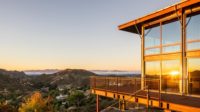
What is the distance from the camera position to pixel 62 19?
30.0m

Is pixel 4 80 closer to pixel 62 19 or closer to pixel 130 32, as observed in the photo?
pixel 62 19

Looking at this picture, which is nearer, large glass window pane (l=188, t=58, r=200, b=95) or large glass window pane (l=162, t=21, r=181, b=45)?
large glass window pane (l=188, t=58, r=200, b=95)

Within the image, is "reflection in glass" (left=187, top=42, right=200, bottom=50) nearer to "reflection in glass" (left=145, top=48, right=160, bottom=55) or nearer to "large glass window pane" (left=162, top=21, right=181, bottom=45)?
"large glass window pane" (left=162, top=21, right=181, bottom=45)

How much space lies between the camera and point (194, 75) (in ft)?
33.3

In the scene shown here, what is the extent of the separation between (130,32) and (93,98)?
1921 cm

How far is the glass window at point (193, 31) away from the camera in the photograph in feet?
33.3

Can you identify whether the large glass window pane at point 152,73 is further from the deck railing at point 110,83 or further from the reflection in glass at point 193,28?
the reflection in glass at point 193,28

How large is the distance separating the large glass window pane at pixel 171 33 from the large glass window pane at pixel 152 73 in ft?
4.81

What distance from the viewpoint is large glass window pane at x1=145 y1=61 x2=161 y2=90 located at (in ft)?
40.1

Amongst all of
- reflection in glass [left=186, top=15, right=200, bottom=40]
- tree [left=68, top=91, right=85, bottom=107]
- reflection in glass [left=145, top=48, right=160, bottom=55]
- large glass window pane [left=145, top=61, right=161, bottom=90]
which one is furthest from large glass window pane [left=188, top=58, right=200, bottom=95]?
tree [left=68, top=91, right=85, bottom=107]

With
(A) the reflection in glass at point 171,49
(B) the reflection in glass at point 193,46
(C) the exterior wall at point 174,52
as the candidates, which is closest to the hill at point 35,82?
(C) the exterior wall at point 174,52

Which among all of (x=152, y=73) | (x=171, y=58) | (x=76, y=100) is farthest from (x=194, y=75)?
(x=76, y=100)

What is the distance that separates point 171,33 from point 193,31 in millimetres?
1340

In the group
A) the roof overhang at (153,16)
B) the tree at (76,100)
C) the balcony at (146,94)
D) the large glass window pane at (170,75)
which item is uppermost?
the roof overhang at (153,16)
